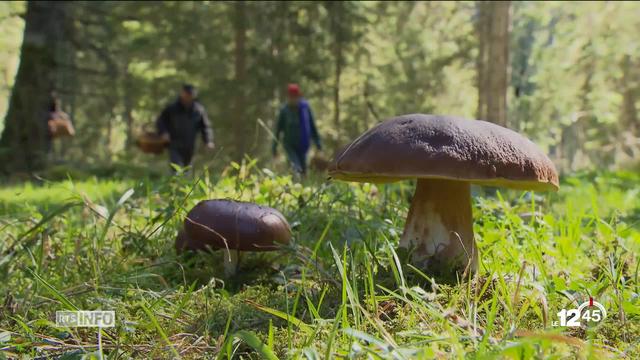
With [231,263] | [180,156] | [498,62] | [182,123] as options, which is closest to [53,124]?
[180,156]

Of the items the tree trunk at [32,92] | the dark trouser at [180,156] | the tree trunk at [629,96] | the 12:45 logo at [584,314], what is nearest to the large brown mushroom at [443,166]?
the 12:45 logo at [584,314]

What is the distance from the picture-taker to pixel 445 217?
2066 millimetres

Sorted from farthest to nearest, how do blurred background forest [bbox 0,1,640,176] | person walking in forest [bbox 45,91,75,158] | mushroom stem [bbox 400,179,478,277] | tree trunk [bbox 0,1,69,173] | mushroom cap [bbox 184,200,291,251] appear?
1. blurred background forest [bbox 0,1,640,176]
2. person walking in forest [bbox 45,91,75,158]
3. tree trunk [bbox 0,1,69,173]
4. mushroom cap [bbox 184,200,291,251]
5. mushroom stem [bbox 400,179,478,277]

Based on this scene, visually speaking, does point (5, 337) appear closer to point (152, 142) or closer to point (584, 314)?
point (584, 314)

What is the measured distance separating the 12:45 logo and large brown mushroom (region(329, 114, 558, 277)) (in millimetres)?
354

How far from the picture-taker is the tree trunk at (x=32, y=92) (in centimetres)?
1012

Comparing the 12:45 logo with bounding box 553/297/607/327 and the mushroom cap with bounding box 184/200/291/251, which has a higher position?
the mushroom cap with bounding box 184/200/291/251

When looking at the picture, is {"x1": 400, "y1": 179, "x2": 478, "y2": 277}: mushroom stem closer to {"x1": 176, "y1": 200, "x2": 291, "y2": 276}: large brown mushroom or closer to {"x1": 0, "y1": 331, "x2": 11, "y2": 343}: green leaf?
{"x1": 176, "y1": 200, "x2": 291, "y2": 276}: large brown mushroom

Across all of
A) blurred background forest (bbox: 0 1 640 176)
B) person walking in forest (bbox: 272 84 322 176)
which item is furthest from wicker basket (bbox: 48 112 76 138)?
person walking in forest (bbox: 272 84 322 176)

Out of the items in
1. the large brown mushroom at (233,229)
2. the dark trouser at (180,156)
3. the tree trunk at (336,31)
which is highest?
the tree trunk at (336,31)

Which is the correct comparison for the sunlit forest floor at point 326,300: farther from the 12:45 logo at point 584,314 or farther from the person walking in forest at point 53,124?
the person walking in forest at point 53,124

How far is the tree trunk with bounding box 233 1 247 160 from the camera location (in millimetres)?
13766

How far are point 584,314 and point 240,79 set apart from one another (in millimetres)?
13101

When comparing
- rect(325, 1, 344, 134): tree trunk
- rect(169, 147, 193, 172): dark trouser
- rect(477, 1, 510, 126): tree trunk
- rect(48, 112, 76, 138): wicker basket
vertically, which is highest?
rect(325, 1, 344, 134): tree trunk
